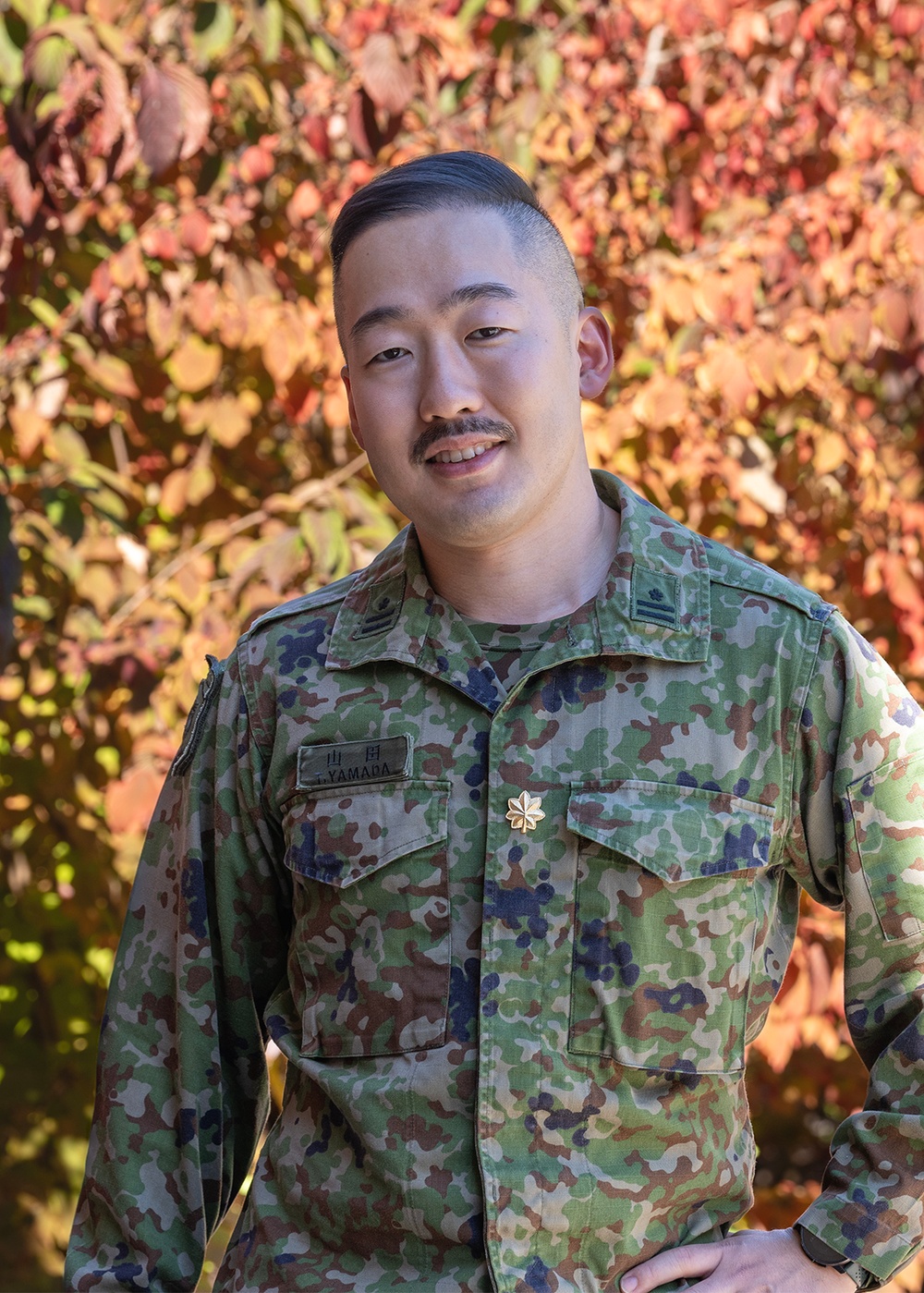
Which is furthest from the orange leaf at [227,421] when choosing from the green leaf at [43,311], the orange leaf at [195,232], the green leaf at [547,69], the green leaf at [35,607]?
the green leaf at [547,69]

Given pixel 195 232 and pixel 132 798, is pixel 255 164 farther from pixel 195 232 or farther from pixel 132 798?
pixel 132 798

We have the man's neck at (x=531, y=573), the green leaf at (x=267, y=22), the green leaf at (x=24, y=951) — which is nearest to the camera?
the man's neck at (x=531, y=573)

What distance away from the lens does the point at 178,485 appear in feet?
11.3

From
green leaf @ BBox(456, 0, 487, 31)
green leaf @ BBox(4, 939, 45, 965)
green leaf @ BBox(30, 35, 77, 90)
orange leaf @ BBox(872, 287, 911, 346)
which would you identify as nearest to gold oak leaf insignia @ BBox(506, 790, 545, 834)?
green leaf @ BBox(30, 35, 77, 90)

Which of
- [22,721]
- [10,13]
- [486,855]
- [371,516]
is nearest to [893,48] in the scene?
[371,516]

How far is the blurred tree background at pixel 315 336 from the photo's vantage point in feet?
9.89

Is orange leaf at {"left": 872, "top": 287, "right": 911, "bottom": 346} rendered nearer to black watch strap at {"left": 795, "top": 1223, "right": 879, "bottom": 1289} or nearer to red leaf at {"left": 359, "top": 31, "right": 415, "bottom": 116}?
red leaf at {"left": 359, "top": 31, "right": 415, "bottom": 116}

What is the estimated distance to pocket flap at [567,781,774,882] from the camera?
1528 mm

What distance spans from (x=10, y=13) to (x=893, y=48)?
226cm

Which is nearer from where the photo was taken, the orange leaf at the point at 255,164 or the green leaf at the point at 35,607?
the orange leaf at the point at 255,164

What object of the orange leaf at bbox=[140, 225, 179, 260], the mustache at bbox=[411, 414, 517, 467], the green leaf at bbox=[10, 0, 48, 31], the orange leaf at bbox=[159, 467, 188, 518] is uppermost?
the green leaf at bbox=[10, 0, 48, 31]

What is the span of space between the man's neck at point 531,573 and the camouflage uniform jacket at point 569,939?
0.17 ft

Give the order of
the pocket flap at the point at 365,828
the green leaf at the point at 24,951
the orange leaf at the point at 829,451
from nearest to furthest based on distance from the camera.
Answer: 1. the pocket flap at the point at 365,828
2. the orange leaf at the point at 829,451
3. the green leaf at the point at 24,951

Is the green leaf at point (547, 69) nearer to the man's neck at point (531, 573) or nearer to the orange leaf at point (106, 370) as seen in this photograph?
the orange leaf at point (106, 370)
